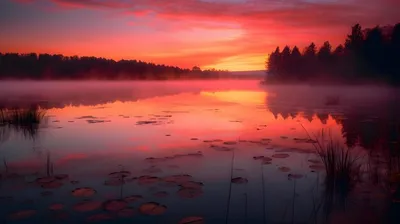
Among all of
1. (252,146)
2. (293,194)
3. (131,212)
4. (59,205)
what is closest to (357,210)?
(293,194)

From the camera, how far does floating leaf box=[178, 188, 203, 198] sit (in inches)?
205

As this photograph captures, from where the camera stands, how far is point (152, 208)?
456 centimetres

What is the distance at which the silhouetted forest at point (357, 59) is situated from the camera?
162 feet

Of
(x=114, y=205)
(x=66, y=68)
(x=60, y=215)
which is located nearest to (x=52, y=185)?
(x=60, y=215)

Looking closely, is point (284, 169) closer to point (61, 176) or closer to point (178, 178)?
point (178, 178)

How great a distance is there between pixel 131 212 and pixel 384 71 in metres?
58.7

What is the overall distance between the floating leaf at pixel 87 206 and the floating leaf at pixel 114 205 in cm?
13

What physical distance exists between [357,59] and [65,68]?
11459cm

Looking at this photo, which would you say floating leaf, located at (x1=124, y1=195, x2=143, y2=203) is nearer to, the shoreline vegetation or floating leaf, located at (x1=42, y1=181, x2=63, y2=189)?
floating leaf, located at (x1=42, y1=181, x2=63, y2=189)

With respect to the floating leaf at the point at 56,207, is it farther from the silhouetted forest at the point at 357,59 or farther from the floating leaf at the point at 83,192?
the silhouetted forest at the point at 357,59

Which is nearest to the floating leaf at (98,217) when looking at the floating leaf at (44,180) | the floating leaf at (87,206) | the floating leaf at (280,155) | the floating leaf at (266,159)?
the floating leaf at (87,206)

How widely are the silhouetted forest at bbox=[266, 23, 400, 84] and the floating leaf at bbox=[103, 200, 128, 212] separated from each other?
56.3 metres

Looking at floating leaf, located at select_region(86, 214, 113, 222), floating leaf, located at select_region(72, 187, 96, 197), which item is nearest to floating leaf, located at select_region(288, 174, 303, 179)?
floating leaf, located at select_region(86, 214, 113, 222)

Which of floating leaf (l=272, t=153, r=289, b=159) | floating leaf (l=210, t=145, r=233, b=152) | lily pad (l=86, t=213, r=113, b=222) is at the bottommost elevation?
lily pad (l=86, t=213, r=113, b=222)
